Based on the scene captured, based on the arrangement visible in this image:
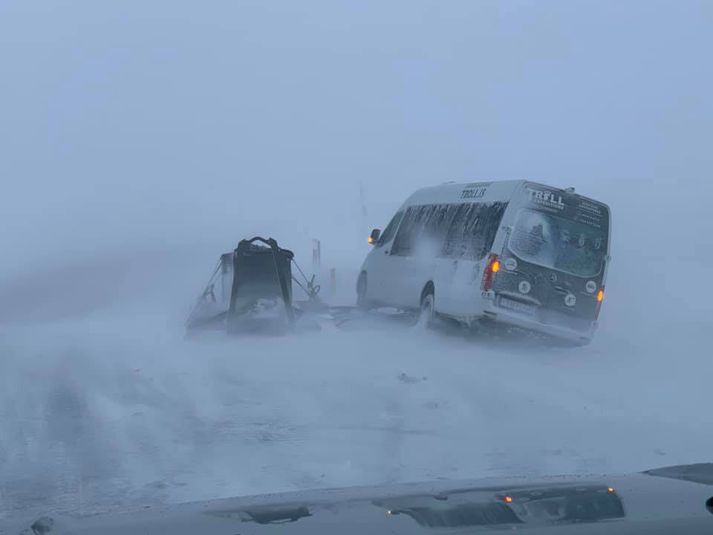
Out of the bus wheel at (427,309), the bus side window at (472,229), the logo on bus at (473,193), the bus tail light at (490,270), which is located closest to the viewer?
the bus tail light at (490,270)

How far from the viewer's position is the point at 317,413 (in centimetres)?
937

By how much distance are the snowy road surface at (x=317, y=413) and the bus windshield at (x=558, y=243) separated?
1.19m

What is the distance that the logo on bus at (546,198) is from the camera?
13.5 meters

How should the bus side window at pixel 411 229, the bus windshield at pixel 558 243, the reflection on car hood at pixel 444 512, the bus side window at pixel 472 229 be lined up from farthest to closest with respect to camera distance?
the bus side window at pixel 411 229 → the bus side window at pixel 472 229 → the bus windshield at pixel 558 243 → the reflection on car hood at pixel 444 512

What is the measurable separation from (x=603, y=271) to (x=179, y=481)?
808 centimetres

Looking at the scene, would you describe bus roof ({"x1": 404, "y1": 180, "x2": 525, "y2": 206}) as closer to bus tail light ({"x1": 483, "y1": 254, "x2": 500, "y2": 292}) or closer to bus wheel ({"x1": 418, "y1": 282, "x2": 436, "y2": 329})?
bus tail light ({"x1": 483, "y1": 254, "x2": 500, "y2": 292})

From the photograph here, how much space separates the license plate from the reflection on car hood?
944 cm

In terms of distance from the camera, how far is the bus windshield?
13.4 metres

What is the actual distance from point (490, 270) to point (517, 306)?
58cm

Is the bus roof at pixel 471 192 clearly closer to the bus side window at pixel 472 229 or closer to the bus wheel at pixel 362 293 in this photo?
the bus side window at pixel 472 229

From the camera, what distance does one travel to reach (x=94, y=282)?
26.4m

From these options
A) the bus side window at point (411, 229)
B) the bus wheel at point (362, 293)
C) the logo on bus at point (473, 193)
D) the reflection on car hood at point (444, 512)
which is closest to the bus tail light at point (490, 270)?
the logo on bus at point (473, 193)

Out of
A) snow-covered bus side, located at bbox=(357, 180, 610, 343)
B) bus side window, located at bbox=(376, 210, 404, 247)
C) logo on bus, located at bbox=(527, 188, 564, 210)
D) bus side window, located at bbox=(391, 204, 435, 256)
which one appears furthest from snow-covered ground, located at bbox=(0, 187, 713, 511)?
bus side window, located at bbox=(376, 210, 404, 247)

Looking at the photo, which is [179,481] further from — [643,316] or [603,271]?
[643,316]
